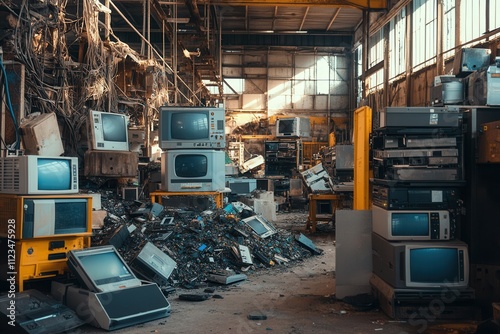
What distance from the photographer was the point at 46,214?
5.01 meters

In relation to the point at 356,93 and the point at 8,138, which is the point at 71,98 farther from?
the point at 356,93

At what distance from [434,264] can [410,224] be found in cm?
42

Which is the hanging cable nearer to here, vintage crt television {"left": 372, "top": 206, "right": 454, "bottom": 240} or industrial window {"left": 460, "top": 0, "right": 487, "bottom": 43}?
vintage crt television {"left": 372, "top": 206, "right": 454, "bottom": 240}

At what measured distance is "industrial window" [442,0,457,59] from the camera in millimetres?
12750

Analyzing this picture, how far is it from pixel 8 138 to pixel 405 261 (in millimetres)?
4513

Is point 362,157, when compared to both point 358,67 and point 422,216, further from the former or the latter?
point 358,67

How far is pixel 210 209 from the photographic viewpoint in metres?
8.33

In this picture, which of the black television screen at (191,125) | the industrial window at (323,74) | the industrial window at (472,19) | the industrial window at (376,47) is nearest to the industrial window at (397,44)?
the industrial window at (376,47)

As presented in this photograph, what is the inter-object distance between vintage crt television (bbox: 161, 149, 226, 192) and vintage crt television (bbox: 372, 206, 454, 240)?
11.9 feet

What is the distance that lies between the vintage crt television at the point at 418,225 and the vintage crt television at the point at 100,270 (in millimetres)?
2474

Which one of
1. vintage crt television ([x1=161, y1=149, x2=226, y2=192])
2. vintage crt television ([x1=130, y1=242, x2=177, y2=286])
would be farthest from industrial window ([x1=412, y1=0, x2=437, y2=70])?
vintage crt television ([x1=130, y1=242, x2=177, y2=286])

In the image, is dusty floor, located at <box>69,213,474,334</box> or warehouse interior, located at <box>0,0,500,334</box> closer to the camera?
dusty floor, located at <box>69,213,474,334</box>

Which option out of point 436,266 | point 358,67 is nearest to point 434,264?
point 436,266

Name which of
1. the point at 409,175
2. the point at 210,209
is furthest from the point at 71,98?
the point at 409,175
